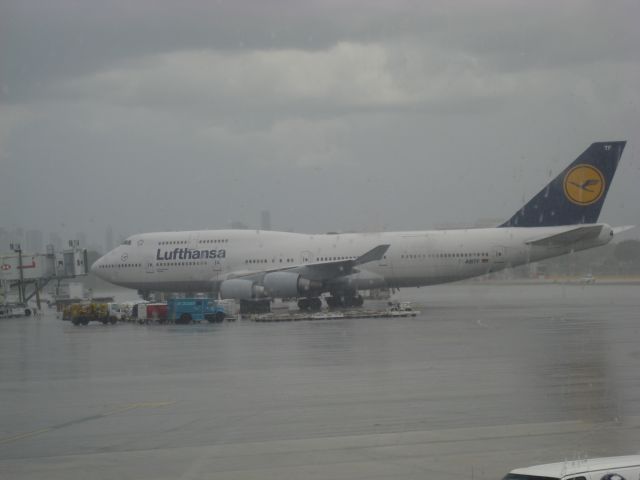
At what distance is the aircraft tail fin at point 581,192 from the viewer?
4703cm

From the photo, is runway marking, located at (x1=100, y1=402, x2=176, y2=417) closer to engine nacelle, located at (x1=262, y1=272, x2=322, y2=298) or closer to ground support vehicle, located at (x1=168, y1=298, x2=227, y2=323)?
ground support vehicle, located at (x1=168, y1=298, x2=227, y2=323)

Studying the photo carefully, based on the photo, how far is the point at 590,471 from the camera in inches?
295

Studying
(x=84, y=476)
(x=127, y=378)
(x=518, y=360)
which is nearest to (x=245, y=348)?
(x=127, y=378)

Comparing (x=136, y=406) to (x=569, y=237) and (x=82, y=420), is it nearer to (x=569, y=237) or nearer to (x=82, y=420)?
(x=82, y=420)

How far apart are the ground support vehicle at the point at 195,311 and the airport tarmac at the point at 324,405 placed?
12180 millimetres

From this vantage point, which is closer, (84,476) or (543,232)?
(84,476)

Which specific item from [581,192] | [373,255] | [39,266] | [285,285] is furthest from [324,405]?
[39,266]

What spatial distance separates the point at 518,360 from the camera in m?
20.9

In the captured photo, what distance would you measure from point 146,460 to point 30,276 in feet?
168

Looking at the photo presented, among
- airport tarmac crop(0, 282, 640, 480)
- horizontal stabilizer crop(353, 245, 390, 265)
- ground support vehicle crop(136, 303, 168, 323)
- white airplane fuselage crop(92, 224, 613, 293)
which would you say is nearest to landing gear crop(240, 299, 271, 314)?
white airplane fuselage crop(92, 224, 613, 293)

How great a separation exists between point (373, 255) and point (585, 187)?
11686 millimetres

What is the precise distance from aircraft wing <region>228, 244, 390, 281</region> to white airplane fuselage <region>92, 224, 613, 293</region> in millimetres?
286

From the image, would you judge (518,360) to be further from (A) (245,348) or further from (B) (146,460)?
(B) (146,460)

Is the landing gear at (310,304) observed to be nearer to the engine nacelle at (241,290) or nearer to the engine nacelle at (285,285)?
the engine nacelle at (285,285)
